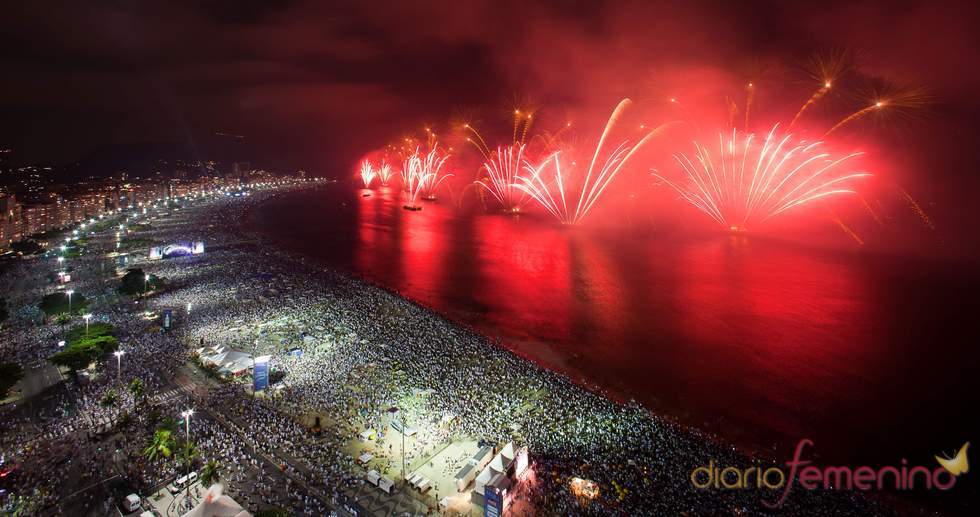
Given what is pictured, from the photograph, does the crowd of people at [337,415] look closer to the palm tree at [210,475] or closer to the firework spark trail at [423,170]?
the palm tree at [210,475]

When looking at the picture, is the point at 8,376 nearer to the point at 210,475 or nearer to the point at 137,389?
the point at 137,389

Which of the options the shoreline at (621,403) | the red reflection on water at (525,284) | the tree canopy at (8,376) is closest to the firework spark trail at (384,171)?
the red reflection on water at (525,284)

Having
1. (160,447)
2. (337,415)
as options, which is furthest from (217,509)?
(337,415)

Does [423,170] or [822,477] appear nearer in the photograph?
[822,477]

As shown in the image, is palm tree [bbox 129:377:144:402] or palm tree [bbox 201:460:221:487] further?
palm tree [bbox 129:377:144:402]

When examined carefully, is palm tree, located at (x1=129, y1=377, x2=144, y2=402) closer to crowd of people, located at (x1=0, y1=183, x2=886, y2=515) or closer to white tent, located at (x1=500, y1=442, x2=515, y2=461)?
crowd of people, located at (x1=0, y1=183, x2=886, y2=515)

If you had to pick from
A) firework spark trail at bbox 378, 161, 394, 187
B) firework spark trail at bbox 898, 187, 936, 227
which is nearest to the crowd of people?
firework spark trail at bbox 898, 187, 936, 227
